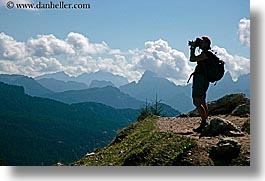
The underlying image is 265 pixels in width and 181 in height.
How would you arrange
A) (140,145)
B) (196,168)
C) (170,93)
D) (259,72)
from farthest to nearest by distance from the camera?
(170,93) < (140,145) < (259,72) < (196,168)

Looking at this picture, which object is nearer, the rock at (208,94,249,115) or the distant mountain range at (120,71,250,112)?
the distant mountain range at (120,71,250,112)

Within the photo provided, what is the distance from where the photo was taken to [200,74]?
6.34 m

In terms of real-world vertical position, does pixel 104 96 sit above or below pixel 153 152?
above

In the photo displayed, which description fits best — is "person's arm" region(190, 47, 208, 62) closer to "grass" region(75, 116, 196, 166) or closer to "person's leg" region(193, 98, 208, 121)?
"person's leg" region(193, 98, 208, 121)

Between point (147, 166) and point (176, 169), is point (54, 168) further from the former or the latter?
point (176, 169)

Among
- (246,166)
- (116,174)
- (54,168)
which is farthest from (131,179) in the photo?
(246,166)

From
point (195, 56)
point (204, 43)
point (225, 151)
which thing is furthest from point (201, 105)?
point (225, 151)

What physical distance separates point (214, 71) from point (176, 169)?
1661mm

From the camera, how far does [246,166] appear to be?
5.37 meters

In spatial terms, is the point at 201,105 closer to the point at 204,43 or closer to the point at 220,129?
the point at 220,129

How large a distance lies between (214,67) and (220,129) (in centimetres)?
90

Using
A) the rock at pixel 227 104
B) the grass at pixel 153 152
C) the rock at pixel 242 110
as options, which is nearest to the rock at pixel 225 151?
the grass at pixel 153 152

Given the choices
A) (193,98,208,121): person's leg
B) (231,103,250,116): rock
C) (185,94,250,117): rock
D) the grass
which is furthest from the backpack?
(185,94,250,117): rock

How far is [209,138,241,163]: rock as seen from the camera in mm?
5367
